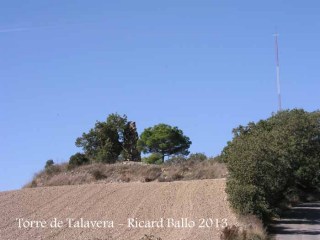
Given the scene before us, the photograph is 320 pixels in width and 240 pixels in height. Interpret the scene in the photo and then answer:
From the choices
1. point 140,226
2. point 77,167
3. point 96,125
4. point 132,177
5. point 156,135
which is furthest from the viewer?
point 156,135

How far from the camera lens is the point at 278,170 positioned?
33.9 m

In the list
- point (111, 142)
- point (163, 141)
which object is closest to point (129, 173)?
point (111, 142)

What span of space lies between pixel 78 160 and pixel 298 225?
1415 inches

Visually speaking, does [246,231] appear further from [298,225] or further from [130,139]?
[130,139]

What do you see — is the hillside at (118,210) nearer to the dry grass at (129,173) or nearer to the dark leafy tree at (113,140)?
the dry grass at (129,173)

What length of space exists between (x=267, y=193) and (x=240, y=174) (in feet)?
6.69

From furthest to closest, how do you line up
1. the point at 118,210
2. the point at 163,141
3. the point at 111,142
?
the point at 163,141 < the point at 111,142 < the point at 118,210

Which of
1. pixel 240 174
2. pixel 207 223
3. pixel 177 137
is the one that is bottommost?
pixel 207 223

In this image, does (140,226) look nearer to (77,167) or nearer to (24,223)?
(24,223)

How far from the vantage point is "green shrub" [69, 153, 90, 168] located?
208ft

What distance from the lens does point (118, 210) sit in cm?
3525

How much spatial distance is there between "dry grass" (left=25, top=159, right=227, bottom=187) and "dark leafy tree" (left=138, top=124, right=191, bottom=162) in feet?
95.2

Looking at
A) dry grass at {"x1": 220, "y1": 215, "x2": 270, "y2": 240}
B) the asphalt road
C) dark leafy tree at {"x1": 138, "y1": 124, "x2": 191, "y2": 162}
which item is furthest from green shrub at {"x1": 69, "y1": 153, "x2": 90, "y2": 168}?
dry grass at {"x1": 220, "y1": 215, "x2": 270, "y2": 240}

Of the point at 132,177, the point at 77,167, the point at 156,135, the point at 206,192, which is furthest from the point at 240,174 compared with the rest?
the point at 156,135
